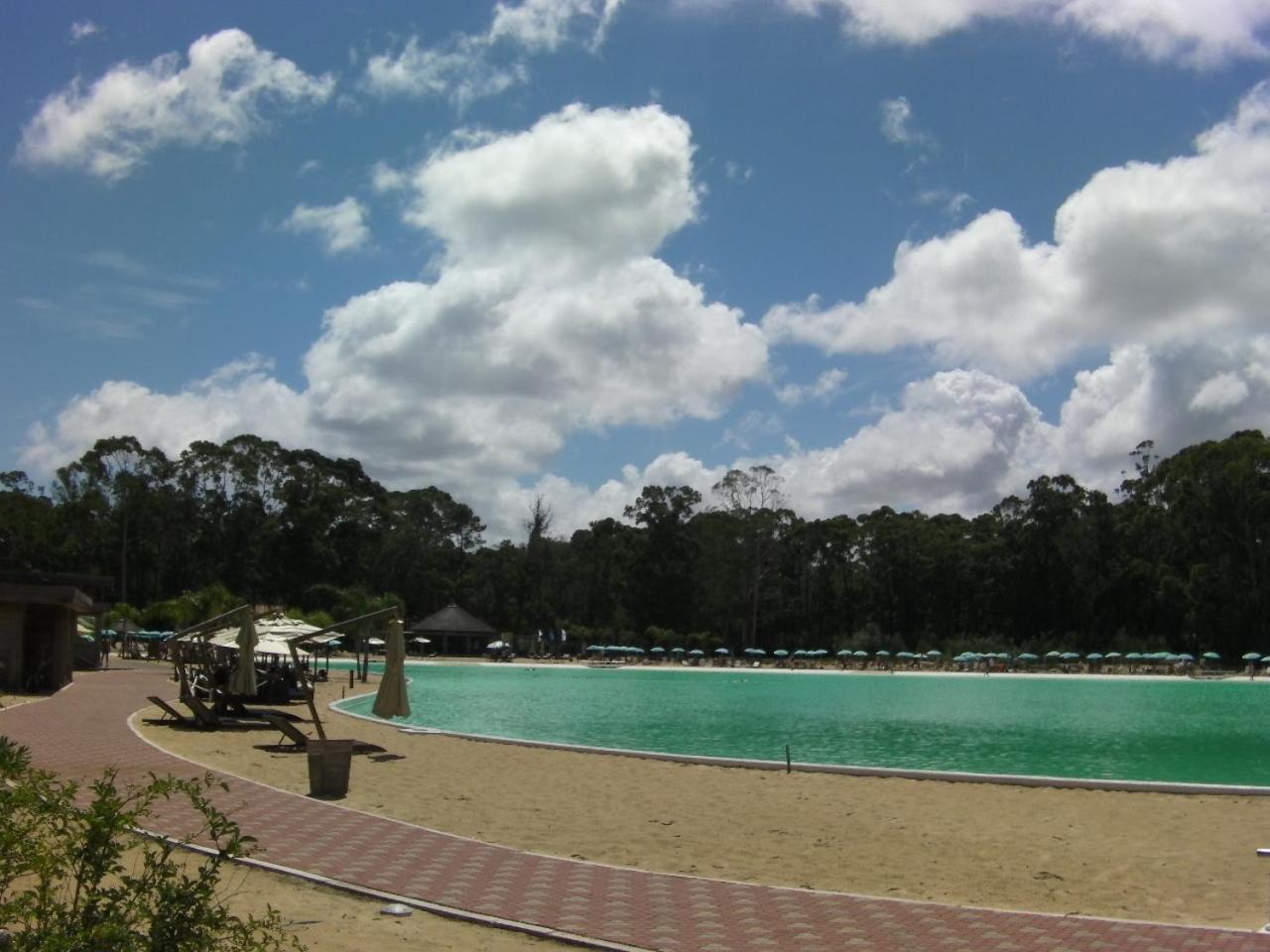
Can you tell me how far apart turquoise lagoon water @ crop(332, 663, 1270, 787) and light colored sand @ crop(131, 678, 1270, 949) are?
521cm

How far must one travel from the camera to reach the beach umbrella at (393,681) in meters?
15.9

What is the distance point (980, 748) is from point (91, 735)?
15180 millimetres

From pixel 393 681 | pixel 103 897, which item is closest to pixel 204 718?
pixel 393 681

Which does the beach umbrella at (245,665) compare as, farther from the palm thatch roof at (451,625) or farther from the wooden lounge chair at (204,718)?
the palm thatch roof at (451,625)

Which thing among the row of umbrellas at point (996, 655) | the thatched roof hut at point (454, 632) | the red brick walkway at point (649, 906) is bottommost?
the row of umbrellas at point (996, 655)

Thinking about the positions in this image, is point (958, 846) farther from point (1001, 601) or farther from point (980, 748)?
point (1001, 601)

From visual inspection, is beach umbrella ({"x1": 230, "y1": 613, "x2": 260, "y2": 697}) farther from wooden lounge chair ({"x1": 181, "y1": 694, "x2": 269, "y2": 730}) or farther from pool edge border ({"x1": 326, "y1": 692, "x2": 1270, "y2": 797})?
pool edge border ({"x1": 326, "y1": 692, "x2": 1270, "y2": 797})

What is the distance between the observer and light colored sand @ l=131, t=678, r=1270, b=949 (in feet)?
26.7

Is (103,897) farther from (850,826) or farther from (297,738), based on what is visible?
(297,738)

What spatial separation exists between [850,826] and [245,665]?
10655 mm

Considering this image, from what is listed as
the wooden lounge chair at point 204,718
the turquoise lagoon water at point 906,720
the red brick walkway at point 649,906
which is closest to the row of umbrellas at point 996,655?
the turquoise lagoon water at point 906,720

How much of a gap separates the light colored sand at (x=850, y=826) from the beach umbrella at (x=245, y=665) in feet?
6.76

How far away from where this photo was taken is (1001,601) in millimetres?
71438

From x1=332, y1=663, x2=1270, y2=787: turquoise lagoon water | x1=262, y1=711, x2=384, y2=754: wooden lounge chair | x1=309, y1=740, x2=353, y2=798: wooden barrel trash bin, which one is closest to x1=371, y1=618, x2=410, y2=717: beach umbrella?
x1=262, y1=711, x2=384, y2=754: wooden lounge chair
